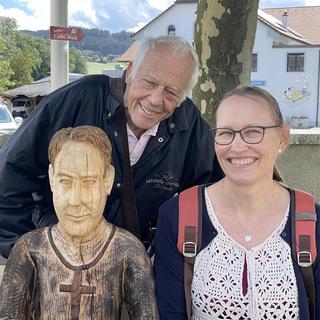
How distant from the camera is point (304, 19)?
45812mm

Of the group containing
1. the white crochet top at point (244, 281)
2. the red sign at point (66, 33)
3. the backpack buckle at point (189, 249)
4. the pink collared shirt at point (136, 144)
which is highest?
the red sign at point (66, 33)

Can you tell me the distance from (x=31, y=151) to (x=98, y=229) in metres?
0.72

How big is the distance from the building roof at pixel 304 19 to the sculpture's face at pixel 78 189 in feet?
136

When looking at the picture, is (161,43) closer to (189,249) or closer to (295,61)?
(189,249)

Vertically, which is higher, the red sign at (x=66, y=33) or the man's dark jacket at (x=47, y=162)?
the red sign at (x=66, y=33)

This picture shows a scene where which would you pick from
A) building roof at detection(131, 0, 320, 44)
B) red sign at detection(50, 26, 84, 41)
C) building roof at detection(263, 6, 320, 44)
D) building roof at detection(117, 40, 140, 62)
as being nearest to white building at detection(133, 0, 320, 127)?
building roof at detection(131, 0, 320, 44)

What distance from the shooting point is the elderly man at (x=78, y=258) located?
1.62 metres

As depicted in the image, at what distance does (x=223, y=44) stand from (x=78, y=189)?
3.20 metres

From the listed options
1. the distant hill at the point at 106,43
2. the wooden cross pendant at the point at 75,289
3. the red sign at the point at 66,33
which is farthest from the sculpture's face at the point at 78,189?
the distant hill at the point at 106,43

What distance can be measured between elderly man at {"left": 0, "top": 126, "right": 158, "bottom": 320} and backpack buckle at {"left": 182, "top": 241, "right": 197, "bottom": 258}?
9.8 inches

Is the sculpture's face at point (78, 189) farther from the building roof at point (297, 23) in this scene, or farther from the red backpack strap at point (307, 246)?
the building roof at point (297, 23)

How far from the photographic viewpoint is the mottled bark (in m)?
4.49

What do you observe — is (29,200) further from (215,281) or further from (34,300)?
(215,281)

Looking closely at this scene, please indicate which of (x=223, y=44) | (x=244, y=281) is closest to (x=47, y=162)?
(x=244, y=281)
